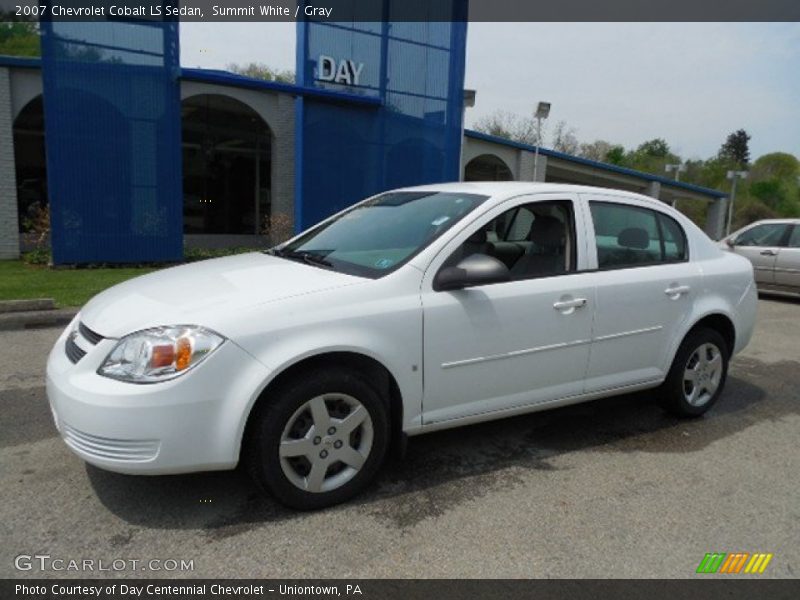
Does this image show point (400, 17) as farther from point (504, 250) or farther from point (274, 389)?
point (274, 389)

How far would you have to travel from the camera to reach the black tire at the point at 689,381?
4.32 m

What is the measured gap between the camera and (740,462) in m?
3.78

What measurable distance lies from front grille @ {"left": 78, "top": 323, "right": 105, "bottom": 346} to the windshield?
1192mm

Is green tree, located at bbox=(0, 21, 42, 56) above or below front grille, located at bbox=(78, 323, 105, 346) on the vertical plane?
above

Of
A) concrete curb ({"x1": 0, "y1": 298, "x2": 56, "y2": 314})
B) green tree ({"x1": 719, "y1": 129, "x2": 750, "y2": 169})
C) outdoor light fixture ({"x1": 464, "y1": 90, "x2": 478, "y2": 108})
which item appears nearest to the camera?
concrete curb ({"x1": 0, "y1": 298, "x2": 56, "y2": 314})

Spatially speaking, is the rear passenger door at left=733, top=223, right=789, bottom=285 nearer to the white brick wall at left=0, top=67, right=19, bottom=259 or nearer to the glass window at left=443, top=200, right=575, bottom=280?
the glass window at left=443, top=200, right=575, bottom=280

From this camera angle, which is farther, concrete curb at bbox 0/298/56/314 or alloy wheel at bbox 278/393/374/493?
concrete curb at bbox 0/298/56/314

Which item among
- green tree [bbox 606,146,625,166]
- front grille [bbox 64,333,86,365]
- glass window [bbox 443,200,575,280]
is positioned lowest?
front grille [bbox 64,333,86,365]

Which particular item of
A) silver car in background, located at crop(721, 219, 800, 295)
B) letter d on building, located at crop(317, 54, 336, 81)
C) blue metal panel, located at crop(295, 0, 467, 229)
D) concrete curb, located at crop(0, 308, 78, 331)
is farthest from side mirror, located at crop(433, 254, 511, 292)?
letter d on building, located at crop(317, 54, 336, 81)

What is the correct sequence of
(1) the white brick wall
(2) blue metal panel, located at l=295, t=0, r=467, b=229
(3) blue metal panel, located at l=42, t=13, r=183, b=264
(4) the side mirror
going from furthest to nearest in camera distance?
(2) blue metal panel, located at l=295, t=0, r=467, b=229
(1) the white brick wall
(3) blue metal panel, located at l=42, t=13, r=183, b=264
(4) the side mirror
